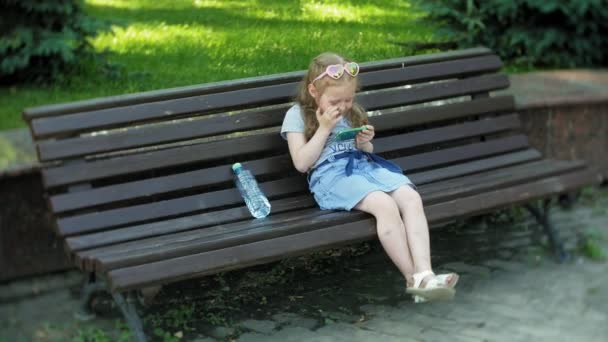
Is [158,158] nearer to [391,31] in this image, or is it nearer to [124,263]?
[124,263]

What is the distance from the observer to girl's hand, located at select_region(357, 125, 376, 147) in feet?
15.3

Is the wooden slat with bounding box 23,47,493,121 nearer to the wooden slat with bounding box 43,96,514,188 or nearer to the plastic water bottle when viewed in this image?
the wooden slat with bounding box 43,96,514,188

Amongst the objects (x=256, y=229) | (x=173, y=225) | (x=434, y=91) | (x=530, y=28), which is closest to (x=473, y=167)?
(x=434, y=91)

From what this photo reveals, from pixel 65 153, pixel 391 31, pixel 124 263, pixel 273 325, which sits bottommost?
pixel 273 325

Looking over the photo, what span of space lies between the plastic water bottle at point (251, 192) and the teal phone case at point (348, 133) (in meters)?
0.41

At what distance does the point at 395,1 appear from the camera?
19.4ft

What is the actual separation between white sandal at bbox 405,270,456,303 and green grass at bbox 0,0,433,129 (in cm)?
132

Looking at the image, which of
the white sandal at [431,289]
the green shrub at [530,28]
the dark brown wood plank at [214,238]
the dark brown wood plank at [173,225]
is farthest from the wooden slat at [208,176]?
the green shrub at [530,28]

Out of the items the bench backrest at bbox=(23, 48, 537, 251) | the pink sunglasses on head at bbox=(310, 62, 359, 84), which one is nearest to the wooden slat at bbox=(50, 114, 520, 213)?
the bench backrest at bbox=(23, 48, 537, 251)

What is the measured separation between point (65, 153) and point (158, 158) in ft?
1.29

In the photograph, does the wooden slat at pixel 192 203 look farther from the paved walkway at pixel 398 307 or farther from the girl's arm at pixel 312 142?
the paved walkway at pixel 398 307

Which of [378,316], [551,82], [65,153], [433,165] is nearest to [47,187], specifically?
[65,153]

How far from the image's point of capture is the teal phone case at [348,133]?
15.2ft

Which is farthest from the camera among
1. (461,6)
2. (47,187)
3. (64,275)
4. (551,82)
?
(461,6)
